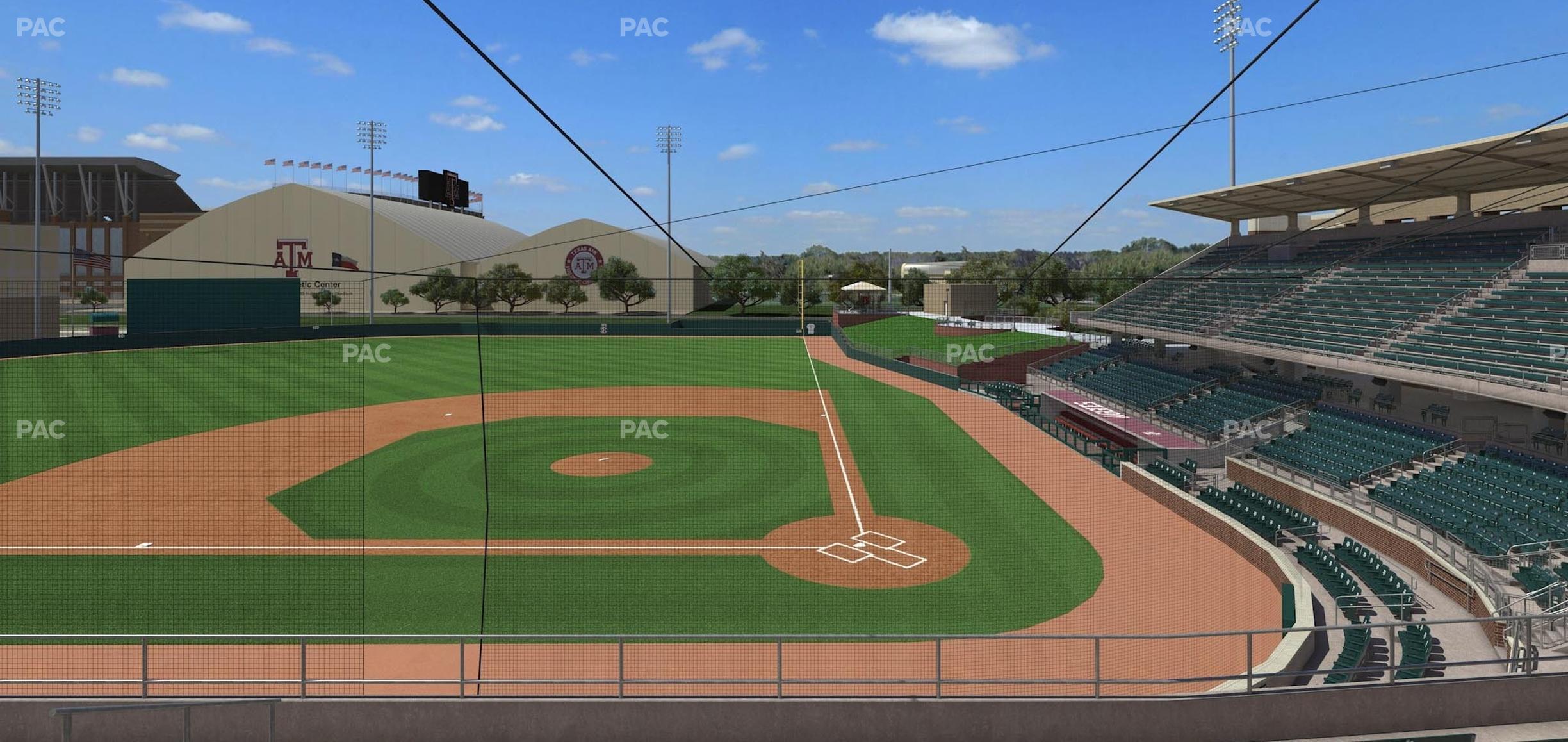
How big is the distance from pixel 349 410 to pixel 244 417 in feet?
11.4

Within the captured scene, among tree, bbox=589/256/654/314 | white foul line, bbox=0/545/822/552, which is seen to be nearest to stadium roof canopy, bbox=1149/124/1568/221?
white foul line, bbox=0/545/822/552

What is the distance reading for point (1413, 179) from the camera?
23.0 meters

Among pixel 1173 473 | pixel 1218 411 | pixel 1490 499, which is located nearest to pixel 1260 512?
pixel 1490 499

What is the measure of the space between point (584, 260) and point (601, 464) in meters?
52.5

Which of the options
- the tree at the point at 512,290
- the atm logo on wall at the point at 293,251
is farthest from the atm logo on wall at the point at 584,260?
the atm logo on wall at the point at 293,251

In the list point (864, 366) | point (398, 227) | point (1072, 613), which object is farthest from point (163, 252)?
point (1072, 613)

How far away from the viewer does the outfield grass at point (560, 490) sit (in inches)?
696

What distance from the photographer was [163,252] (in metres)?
71.0

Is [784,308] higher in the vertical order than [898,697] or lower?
higher

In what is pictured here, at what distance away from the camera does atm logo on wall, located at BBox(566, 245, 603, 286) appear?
73.1 meters

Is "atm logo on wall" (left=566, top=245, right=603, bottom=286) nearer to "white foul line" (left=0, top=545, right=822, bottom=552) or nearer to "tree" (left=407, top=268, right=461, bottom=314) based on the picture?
"tree" (left=407, top=268, right=461, bottom=314)

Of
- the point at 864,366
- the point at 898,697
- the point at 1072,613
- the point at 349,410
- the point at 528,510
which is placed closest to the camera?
the point at 898,697

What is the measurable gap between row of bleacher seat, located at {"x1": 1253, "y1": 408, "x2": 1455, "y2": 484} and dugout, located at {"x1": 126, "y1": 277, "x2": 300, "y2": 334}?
158 feet

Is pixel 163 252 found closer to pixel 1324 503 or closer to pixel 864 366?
pixel 864 366
